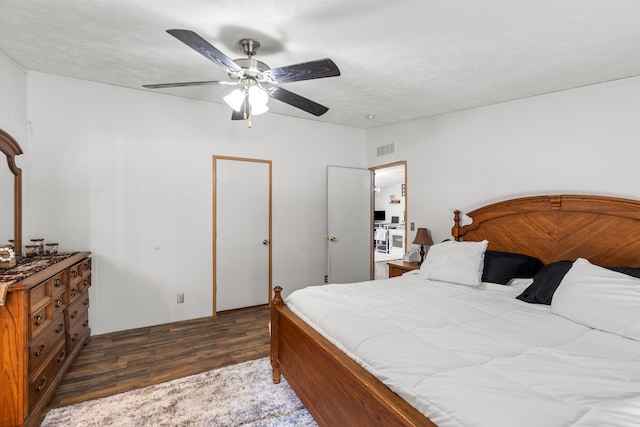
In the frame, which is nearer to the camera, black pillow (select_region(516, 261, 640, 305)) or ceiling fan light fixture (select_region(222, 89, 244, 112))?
black pillow (select_region(516, 261, 640, 305))

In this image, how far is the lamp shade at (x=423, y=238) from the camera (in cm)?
380

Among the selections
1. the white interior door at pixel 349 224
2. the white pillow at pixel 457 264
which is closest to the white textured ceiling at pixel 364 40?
the white pillow at pixel 457 264

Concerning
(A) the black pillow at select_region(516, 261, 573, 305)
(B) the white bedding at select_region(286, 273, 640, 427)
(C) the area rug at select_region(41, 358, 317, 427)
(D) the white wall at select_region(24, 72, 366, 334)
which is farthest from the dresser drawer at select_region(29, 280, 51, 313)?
(A) the black pillow at select_region(516, 261, 573, 305)

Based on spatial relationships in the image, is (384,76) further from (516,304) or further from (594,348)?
(594,348)

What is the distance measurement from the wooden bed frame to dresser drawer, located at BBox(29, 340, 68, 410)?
1479 mm

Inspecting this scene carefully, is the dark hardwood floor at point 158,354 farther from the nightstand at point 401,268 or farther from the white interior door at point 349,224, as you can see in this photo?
the nightstand at point 401,268

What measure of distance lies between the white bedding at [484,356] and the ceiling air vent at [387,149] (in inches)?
104

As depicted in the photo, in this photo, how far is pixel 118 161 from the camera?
11.0ft

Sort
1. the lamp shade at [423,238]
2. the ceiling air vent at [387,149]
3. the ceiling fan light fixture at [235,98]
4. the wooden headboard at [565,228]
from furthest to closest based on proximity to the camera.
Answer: the ceiling air vent at [387,149] → the lamp shade at [423,238] → the wooden headboard at [565,228] → the ceiling fan light fixture at [235,98]

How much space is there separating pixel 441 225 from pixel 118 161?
3831 millimetres

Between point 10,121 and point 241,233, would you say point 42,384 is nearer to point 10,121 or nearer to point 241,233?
point 10,121

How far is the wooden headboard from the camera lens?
8.08 feet

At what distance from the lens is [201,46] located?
5.65 ft

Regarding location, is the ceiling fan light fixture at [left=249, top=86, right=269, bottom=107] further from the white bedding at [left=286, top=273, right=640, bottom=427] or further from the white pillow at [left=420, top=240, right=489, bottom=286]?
the white pillow at [left=420, top=240, right=489, bottom=286]
